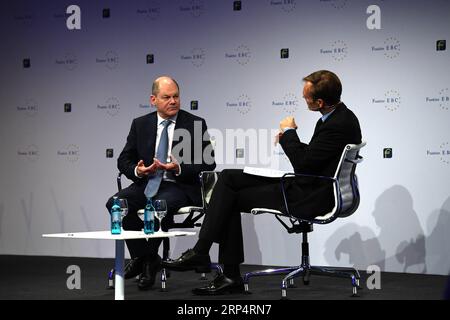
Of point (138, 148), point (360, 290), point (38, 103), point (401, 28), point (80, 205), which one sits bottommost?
point (360, 290)

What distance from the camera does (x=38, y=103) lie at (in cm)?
680

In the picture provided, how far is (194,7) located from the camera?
246 inches

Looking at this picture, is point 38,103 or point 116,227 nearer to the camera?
point 116,227

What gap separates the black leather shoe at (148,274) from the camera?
4527 mm

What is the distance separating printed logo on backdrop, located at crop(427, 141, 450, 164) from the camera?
5.34 metres

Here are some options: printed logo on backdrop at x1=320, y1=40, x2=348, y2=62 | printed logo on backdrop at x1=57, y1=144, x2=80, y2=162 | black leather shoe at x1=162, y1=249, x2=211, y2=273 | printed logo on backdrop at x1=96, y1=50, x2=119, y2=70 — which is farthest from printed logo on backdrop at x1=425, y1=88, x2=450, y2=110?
printed logo on backdrop at x1=57, y1=144, x2=80, y2=162

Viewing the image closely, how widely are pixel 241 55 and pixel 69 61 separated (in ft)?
5.55

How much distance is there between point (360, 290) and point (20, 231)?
3.57 meters

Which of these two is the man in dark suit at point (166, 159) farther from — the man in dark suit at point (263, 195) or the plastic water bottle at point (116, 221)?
the plastic water bottle at point (116, 221)

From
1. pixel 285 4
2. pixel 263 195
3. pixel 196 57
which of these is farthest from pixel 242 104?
pixel 263 195

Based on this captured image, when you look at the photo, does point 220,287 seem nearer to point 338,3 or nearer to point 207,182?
point 207,182
